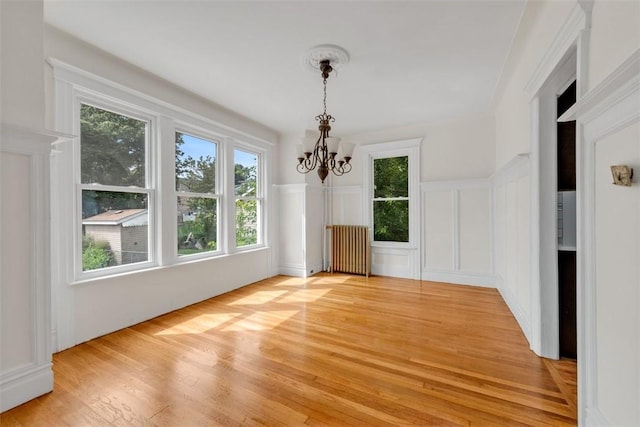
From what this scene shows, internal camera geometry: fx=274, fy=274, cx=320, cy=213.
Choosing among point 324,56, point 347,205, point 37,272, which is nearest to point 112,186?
point 37,272

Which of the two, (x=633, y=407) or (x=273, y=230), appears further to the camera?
(x=273, y=230)

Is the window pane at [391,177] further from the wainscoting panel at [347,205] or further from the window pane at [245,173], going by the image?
the window pane at [245,173]

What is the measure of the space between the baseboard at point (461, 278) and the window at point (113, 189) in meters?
4.34

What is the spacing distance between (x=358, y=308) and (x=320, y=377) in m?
1.51

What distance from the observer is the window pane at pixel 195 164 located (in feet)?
12.0

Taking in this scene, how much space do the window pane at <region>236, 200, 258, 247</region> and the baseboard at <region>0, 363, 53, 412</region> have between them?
278 centimetres

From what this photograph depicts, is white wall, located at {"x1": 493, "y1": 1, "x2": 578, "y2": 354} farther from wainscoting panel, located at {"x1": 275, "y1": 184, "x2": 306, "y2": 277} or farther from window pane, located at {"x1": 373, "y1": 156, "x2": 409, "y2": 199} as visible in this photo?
wainscoting panel, located at {"x1": 275, "y1": 184, "x2": 306, "y2": 277}

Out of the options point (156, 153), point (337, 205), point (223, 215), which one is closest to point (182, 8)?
point (156, 153)

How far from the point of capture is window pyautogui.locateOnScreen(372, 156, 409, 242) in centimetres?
510

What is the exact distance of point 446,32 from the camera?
236 cm

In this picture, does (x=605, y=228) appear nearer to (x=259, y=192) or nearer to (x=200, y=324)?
(x=200, y=324)

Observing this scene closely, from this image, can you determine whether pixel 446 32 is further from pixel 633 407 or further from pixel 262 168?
pixel 262 168

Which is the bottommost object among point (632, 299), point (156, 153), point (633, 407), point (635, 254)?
point (633, 407)

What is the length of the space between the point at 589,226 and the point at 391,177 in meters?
3.90
